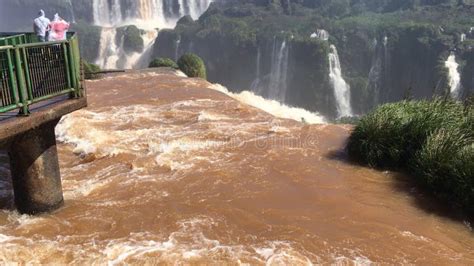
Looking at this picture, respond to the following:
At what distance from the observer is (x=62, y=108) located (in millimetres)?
7098

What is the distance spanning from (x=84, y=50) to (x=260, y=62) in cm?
2554

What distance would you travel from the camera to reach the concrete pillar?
22.7ft

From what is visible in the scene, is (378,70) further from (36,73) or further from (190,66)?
(36,73)

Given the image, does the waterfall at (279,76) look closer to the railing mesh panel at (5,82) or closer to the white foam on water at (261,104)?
the white foam on water at (261,104)

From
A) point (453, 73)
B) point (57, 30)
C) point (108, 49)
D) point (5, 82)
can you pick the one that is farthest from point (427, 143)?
point (108, 49)

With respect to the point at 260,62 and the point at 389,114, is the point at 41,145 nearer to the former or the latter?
the point at 389,114

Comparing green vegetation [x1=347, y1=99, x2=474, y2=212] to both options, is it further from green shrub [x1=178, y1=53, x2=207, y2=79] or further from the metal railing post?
green shrub [x1=178, y1=53, x2=207, y2=79]

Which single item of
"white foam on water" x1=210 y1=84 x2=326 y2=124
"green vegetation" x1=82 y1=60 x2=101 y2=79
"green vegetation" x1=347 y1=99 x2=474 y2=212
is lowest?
"white foam on water" x1=210 y1=84 x2=326 y2=124

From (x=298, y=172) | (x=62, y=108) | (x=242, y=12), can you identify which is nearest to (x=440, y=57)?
(x=242, y=12)

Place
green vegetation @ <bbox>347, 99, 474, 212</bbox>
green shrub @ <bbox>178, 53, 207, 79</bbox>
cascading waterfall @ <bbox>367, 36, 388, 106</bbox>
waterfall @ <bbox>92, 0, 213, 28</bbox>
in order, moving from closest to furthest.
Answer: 1. green vegetation @ <bbox>347, 99, 474, 212</bbox>
2. green shrub @ <bbox>178, 53, 207, 79</bbox>
3. cascading waterfall @ <bbox>367, 36, 388, 106</bbox>
4. waterfall @ <bbox>92, 0, 213, 28</bbox>

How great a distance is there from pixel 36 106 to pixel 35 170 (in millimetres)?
968

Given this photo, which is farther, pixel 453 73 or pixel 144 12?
pixel 144 12

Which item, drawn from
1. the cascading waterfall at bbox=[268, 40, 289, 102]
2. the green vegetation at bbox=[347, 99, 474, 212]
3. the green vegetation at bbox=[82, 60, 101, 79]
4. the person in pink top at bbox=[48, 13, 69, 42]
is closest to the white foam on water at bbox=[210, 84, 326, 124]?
the green vegetation at bbox=[82, 60, 101, 79]

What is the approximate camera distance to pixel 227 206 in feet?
27.0
